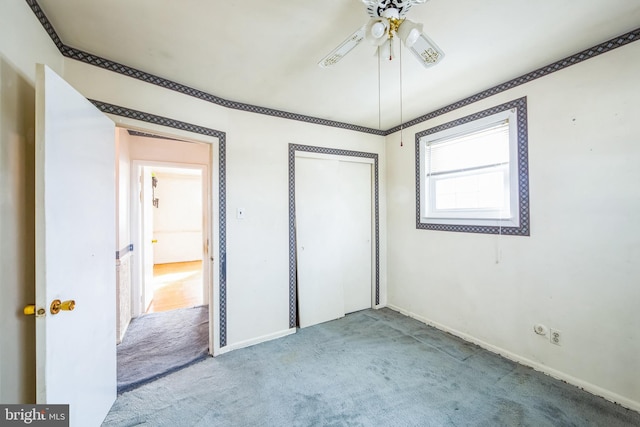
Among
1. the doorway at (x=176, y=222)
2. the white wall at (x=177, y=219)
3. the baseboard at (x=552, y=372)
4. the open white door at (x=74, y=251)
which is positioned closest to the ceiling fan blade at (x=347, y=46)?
the open white door at (x=74, y=251)

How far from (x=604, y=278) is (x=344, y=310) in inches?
95.8

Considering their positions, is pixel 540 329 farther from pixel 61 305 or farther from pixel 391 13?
pixel 61 305

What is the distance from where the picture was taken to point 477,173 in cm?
259

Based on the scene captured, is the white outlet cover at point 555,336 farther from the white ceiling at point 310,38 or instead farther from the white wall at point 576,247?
the white ceiling at point 310,38

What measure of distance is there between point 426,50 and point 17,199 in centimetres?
221

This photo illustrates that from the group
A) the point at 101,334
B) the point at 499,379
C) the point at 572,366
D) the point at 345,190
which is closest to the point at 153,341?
the point at 101,334

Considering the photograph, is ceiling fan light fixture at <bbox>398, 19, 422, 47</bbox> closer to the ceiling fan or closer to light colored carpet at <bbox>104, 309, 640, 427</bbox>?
the ceiling fan

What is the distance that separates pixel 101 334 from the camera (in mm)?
1614

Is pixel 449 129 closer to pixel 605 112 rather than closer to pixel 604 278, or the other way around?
pixel 605 112

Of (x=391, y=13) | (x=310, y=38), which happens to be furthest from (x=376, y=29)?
(x=310, y=38)

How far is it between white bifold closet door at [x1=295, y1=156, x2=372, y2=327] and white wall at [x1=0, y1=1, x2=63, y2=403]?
2.09 meters

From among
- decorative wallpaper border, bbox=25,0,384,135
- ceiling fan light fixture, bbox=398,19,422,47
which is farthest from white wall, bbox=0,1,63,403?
ceiling fan light fixture, bbox=398,19,422,47

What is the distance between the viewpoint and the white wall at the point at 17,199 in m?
1.12

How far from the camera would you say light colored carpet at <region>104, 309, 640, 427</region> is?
1.65 m
